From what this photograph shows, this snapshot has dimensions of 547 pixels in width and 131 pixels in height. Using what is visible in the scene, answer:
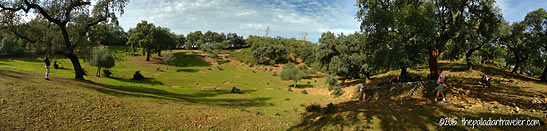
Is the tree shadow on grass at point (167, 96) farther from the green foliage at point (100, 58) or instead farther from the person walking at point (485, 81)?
the person walking at point (485, 81)

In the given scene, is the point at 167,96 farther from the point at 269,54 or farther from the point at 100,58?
the point at 269,54

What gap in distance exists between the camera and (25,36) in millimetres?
22719

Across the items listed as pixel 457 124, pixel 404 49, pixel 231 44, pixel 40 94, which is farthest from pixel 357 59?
pixel 231 44

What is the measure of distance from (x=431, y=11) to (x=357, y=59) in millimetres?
19469

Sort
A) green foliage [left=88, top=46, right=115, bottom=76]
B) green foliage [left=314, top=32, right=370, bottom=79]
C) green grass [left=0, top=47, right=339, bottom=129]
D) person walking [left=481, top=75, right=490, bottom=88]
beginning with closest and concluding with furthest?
green grass [left=0, top=47, right=339, bottom=129], person walking [left=481, top=75, right=490, bottom=88], green foliage [left=88, top=46, right=115, bottom=76], green foliage [left=314, top=32, right=370, bottom=79]

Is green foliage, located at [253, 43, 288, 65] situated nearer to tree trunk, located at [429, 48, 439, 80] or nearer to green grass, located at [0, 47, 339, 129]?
green grass, located at [0, 47, 339, 129]

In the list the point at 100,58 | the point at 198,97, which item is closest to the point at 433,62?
the point at 198,97

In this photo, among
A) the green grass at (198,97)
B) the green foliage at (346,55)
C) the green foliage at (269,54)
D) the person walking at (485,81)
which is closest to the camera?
the green grass at (198,97)

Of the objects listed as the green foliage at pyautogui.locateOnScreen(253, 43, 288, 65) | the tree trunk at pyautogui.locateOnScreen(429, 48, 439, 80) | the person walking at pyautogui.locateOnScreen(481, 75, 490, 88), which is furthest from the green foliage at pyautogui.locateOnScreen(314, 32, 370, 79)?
the green foliage at pyautogui.locateOnScreen(253, 43, 288, 65)

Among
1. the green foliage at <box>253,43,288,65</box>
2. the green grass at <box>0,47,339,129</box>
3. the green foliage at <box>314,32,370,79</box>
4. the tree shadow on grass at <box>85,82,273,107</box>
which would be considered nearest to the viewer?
the green grass at <box>0,47,339,129</box>

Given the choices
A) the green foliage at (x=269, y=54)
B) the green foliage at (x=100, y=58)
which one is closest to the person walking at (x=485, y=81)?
the green foliage at (x=100, y=58)

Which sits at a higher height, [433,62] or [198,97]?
[433,62]

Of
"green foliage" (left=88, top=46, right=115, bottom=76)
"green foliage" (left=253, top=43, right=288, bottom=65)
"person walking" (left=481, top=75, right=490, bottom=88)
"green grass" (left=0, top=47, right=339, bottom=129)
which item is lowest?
"green grass" (left=0, top=47, right=339, bottom=129)

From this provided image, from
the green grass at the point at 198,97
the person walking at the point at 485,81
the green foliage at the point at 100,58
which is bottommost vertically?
the green grass at the point at 198,97
